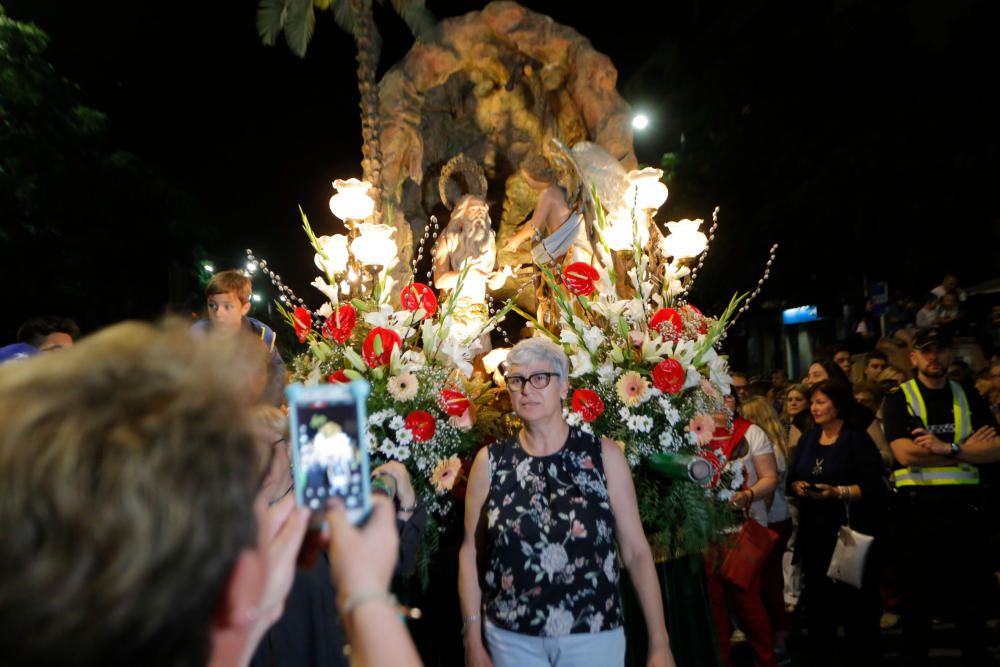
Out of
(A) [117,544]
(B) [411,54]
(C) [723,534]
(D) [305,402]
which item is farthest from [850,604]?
(B) [411,54]

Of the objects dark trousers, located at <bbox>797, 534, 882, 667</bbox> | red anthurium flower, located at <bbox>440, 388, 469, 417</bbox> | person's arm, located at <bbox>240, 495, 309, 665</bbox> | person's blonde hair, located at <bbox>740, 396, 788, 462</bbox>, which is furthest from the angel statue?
person's arm, located at <bbox>240, 495, 309, 665</bbox>

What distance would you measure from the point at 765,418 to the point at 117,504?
20.3ft

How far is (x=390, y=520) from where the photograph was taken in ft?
4.40

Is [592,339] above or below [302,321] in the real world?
below

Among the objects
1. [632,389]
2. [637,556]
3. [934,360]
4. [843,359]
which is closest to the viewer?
[637,556]

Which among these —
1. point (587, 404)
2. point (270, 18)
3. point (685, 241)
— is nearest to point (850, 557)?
point (587, 404)

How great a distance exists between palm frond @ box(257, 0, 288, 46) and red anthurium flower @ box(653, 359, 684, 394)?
7660 mm

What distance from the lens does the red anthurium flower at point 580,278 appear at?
5.20 m

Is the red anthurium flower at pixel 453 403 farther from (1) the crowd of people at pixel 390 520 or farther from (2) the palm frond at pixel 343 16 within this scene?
(2) the palm frond at pixel 343 16

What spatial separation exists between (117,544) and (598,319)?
15.4 feet

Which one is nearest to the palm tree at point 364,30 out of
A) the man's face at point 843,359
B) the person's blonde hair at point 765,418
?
the person's blonde hair at point 765,418

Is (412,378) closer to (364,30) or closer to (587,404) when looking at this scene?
(587,404)

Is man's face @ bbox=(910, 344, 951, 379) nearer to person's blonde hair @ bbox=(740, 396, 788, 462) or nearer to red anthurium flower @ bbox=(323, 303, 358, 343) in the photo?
person's blonde hair @ bbox=(740, 396, 788, 462)

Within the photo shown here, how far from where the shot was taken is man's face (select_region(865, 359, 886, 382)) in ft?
27.5
